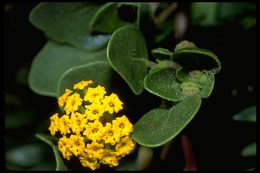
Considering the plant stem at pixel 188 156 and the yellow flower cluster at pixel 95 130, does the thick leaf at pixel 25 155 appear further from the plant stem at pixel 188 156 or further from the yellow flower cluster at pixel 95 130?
the plant stem at pixel 188 156

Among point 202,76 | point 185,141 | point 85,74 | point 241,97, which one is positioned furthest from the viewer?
point 241,97

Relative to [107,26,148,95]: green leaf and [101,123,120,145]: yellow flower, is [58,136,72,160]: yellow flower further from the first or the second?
[107,26,148,95]: green leaf

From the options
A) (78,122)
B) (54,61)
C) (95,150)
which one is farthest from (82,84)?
(54,61)

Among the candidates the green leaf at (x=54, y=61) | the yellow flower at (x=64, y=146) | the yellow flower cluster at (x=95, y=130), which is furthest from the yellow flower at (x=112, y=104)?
the green leaf at (x=54, y=61)

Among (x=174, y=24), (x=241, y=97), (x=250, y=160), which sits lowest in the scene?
(x=250, y=160)

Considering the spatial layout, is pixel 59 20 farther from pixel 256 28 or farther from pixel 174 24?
pixel 256 28

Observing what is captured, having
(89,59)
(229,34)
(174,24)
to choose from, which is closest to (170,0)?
(174,24)
